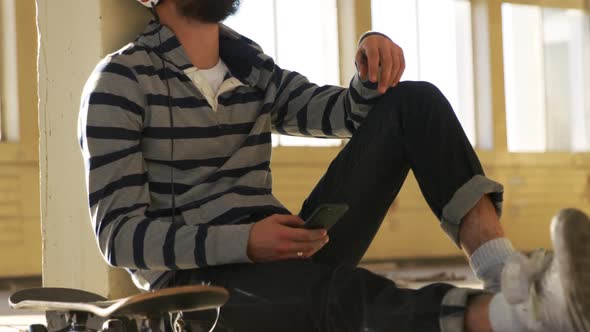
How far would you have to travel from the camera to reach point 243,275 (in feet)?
5.22

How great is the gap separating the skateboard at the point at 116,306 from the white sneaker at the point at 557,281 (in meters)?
0.37

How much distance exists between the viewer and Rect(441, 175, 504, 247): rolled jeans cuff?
1654 millimetres

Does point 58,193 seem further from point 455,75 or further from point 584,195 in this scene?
point 584,195

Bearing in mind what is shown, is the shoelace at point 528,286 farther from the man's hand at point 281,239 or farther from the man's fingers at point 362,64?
the man's fingers at point 362,64

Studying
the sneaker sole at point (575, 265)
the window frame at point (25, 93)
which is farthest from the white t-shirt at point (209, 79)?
the window frame at point (25, 93)

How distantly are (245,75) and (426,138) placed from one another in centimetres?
39

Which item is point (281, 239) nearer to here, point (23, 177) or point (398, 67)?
point (398, 67)

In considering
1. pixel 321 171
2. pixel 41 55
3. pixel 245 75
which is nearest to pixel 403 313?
pixel 245 75

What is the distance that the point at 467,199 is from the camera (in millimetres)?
1662

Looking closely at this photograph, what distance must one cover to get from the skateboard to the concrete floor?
147 centimetres

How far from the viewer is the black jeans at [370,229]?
4.65ft

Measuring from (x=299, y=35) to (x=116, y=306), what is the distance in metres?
5.50

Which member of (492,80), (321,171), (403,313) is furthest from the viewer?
(492,80)

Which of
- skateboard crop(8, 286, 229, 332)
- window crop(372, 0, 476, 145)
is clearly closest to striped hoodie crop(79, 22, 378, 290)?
skateboard crop(8, 286, 229, 332)
